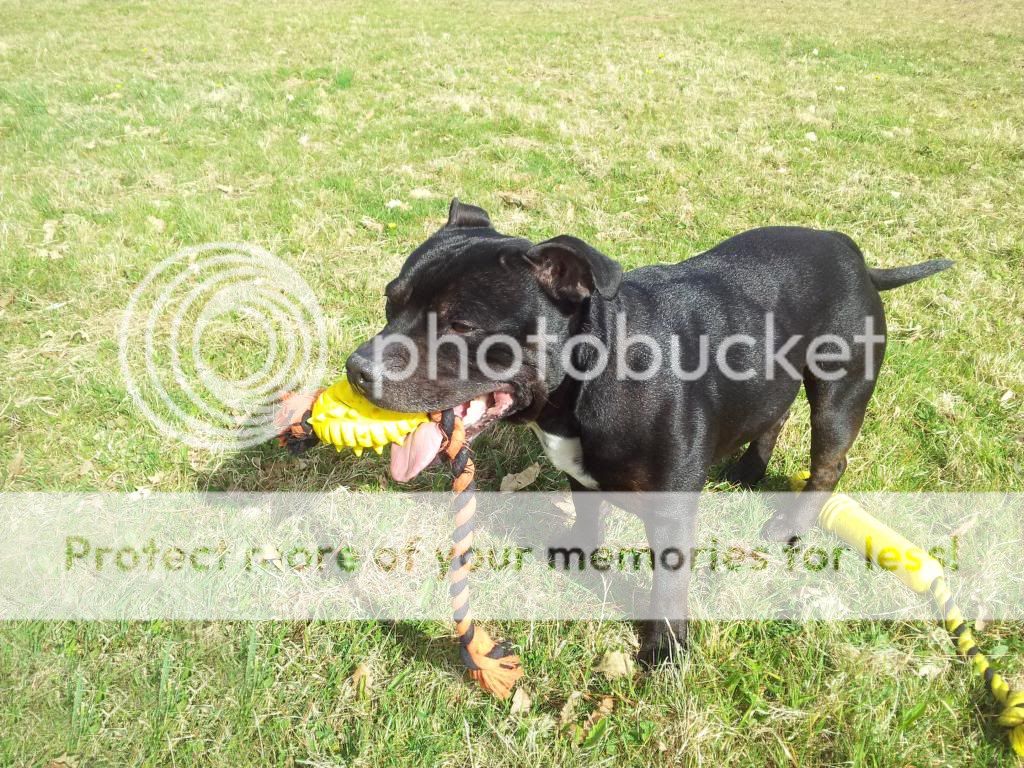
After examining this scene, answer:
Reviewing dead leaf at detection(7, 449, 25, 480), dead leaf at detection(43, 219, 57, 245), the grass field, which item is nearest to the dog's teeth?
the grass field

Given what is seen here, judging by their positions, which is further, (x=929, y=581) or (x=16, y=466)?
(x=16, y=466)

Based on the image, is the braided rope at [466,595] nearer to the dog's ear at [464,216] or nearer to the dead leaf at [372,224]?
the dog's ear at [464,216]

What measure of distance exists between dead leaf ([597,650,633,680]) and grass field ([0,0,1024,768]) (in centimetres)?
3

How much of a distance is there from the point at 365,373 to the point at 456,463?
480mm

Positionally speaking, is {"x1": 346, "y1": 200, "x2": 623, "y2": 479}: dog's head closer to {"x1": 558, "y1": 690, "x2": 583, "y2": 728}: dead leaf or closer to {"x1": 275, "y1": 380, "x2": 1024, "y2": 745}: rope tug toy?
{"x1": 275, "y1": 380, "x2": 1024, "y2": 745}: rope tug toy

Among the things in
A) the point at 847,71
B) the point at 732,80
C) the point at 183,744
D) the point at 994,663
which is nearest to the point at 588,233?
the point at 994,663

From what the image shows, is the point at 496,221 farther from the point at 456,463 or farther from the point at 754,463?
the point at 456,463

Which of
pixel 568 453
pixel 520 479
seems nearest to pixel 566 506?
pixel 520 479

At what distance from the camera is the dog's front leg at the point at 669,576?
2613mm

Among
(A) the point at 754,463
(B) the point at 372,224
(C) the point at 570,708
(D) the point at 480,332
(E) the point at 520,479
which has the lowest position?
(C) the point at 570,708

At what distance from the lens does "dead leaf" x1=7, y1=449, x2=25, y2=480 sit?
3.60 meters

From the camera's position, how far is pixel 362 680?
269 cm

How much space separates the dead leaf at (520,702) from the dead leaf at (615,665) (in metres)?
0.32

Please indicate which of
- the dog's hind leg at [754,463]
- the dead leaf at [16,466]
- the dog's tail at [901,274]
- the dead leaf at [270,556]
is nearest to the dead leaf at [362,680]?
the dead leaf at [270,556]
